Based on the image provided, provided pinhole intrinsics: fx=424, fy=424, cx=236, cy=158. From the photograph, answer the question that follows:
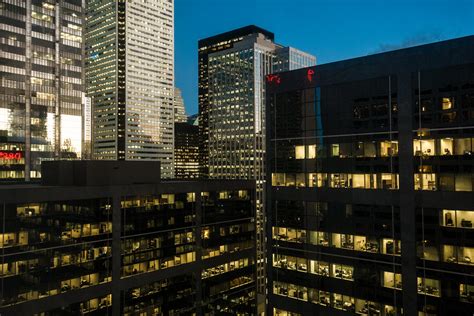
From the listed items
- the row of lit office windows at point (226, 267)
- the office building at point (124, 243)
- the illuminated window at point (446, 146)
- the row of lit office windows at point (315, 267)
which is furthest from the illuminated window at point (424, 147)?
the row of lit office windows at point (226, 267)

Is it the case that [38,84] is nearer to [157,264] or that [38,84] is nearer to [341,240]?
[157,264]

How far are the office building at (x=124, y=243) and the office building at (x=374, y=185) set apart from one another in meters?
18.3

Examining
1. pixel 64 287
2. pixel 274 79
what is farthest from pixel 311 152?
pixel 64 287

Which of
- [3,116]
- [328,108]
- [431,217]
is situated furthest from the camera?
[3,116]

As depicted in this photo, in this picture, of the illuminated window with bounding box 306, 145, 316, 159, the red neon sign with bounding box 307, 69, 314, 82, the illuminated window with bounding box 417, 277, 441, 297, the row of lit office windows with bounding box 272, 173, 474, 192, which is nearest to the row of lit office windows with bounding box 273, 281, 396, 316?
the illuminated window with bounding box 417, 277, 441, 297

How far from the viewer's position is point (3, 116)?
492 ft

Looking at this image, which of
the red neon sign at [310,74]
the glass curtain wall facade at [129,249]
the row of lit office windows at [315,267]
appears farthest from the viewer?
the red neon sign at [310,74]

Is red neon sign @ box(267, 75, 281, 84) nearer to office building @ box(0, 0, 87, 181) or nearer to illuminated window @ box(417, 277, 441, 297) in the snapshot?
illuminated window @ box(417, 277, 441, 297)

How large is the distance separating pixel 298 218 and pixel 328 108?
15.9 meters

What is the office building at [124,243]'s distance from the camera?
5441cm

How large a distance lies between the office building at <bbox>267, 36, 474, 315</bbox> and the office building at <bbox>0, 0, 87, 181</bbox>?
397ft

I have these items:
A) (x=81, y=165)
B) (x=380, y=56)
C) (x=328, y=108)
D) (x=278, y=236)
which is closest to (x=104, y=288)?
(x=81, y=165)

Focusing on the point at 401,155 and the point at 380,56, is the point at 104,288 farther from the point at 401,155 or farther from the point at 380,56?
the point at 380,56

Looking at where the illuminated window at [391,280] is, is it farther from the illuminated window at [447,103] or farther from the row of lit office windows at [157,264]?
the row of lit office windows at [157,264]
